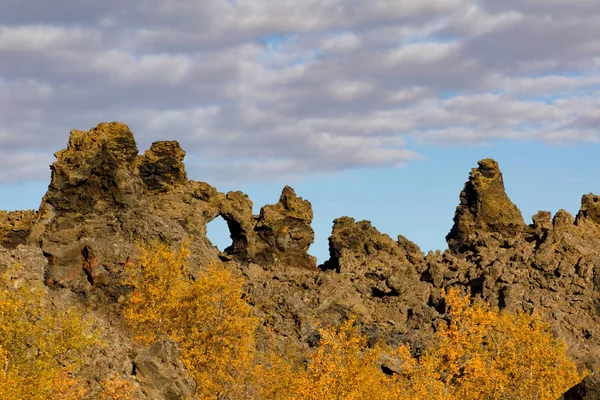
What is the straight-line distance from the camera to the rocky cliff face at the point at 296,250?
100688mm

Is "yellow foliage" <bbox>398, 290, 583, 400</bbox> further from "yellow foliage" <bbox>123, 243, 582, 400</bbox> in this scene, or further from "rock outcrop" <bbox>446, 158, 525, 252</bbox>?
"rock outcrop" <bbox>446, 158, 525, 252</bbox>

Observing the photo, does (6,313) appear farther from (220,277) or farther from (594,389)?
(594,389)

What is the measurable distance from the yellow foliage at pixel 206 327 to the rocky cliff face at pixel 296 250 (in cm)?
750

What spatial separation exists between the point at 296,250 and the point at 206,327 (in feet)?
192

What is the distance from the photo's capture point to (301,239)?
128125 mm

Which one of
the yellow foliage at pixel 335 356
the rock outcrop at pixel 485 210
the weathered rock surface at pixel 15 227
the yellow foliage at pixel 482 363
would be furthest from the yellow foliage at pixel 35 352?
the rock outcrop at pixel 485 210

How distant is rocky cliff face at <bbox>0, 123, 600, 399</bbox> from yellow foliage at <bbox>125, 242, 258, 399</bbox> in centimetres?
750

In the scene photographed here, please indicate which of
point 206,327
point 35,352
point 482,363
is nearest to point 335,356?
point 482,363

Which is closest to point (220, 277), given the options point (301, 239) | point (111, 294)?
point (111, 294)

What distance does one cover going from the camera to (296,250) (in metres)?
128

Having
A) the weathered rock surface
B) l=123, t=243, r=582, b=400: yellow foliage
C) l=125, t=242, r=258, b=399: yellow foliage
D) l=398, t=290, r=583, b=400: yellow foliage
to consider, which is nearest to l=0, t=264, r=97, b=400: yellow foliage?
l=123, t=243, r=582, b=400: yellow foliage

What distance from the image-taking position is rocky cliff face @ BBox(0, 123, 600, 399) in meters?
101

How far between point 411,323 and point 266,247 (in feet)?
83.7

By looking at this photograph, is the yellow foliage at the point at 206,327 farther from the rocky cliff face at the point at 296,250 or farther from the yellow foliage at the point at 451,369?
the rocky cliff face at the point at 296,250
